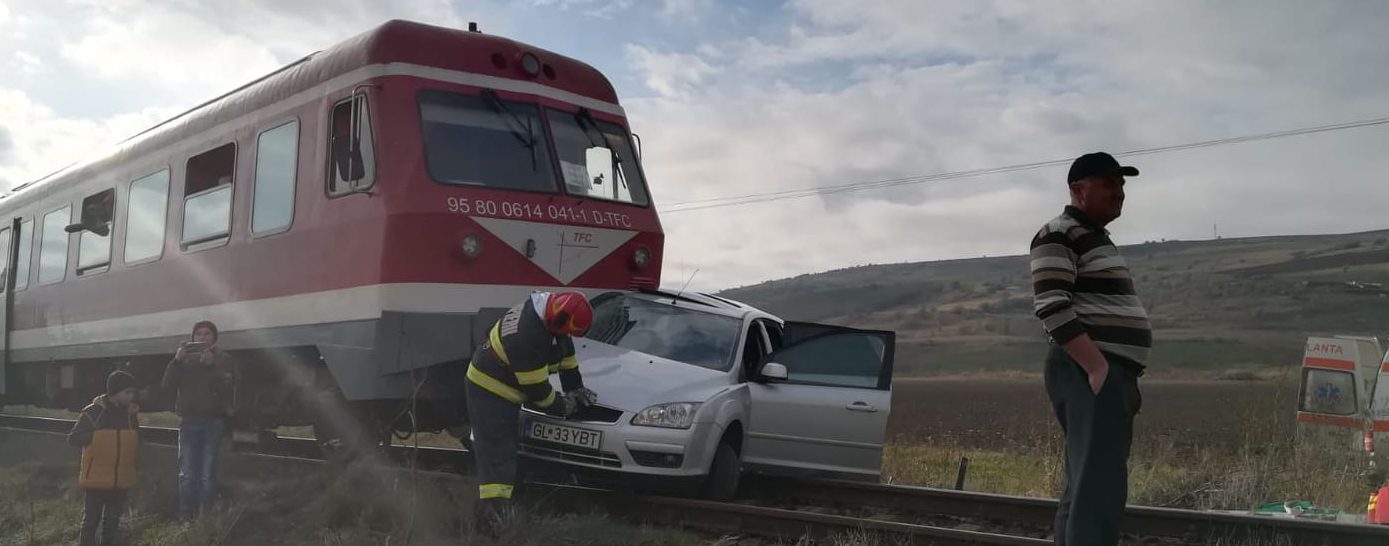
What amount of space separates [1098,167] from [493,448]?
3.97 meters

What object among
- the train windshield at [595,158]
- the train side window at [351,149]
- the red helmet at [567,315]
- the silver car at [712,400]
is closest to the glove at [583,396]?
the silver car at [712,400]

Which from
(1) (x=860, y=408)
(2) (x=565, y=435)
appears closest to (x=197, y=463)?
(2) (x=565, y=435)

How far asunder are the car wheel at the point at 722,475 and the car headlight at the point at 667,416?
1.56ft

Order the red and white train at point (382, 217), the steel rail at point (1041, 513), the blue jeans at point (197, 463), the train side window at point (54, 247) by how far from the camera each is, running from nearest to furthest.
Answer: the steel rail at point (1041, 513)
the red and white train at point (382, 217)
the blue jeans at point (197, 463)
the train side window at point (54, 247)

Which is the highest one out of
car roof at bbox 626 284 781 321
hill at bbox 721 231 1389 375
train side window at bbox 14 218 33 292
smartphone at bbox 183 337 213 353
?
hill at bbox 721 231 1389 375

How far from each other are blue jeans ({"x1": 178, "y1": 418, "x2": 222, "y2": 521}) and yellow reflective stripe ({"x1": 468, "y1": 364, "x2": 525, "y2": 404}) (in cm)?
274

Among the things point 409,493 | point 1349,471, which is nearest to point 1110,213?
point 409,493

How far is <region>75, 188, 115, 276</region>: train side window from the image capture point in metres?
11.4

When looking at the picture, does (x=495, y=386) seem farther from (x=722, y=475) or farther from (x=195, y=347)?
(x=195, y=347)

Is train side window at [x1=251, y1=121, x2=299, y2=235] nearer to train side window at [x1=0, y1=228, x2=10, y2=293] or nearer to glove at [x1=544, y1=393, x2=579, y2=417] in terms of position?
glove at [x1=544, y1=393, x2=579, y2=417]

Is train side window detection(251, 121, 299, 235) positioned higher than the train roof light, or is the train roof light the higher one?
the train roof light

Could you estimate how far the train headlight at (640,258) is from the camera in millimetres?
9438

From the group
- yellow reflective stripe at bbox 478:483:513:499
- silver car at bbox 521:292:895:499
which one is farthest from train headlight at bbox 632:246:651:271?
yellow reflective stripe at bbox 478:483:513:499

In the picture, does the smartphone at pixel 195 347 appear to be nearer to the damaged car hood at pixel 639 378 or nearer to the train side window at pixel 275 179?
the train side window at pixel 275 179
